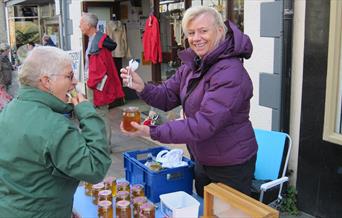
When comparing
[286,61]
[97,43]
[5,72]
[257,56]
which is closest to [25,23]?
[5,72]

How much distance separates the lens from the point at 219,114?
198 cm

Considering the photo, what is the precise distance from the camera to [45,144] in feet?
5.55

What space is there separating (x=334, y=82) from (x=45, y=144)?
2.18m

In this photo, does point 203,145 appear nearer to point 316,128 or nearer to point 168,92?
point 168,92

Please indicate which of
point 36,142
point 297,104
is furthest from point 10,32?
point 36,142

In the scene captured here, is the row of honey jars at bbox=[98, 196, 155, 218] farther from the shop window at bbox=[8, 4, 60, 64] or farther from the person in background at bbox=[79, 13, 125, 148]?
the shop window at bbox=[8, 4, 60, 64]

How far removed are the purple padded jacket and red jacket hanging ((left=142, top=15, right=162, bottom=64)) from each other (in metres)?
4.65

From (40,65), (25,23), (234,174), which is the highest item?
(25,23)

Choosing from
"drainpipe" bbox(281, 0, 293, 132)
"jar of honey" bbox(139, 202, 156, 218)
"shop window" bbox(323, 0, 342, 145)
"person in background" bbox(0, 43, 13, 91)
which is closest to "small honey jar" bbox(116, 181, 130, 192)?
"jar of honey" bbox(139, 202, 156, 218)

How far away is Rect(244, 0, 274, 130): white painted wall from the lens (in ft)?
12.8

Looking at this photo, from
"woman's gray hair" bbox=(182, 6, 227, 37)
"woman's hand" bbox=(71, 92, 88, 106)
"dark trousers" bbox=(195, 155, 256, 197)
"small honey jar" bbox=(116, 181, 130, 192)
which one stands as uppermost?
"woman's gray hair" bbox=(182, 6, 227, 37)

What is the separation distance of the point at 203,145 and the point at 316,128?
167 cm

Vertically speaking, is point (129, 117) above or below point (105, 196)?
above

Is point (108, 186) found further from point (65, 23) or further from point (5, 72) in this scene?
point (65, 23)
